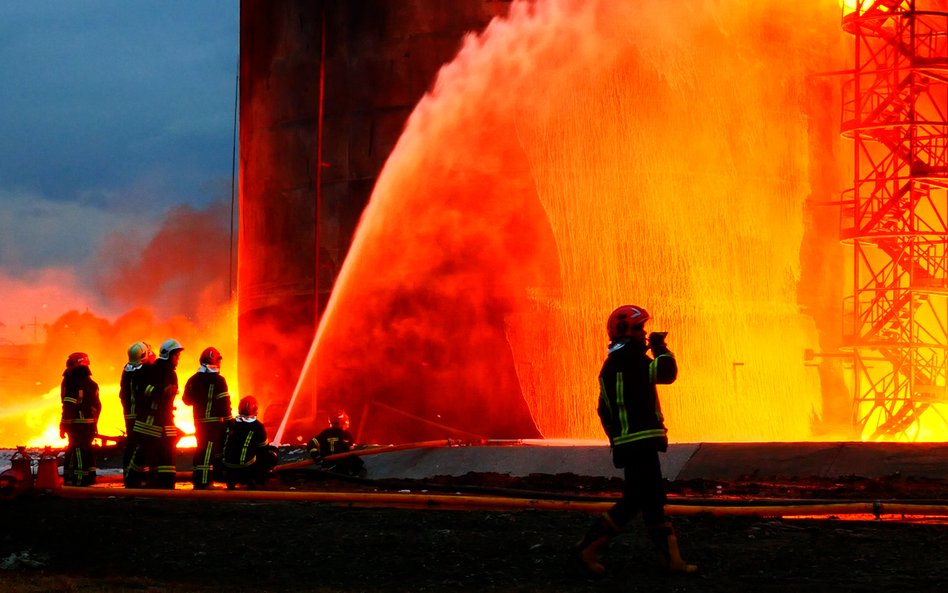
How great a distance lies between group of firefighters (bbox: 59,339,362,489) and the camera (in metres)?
13.6

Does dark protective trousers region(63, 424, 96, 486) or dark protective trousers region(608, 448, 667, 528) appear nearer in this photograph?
dark protective trousers region(608, 448, 667, 528)

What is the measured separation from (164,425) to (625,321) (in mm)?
6910

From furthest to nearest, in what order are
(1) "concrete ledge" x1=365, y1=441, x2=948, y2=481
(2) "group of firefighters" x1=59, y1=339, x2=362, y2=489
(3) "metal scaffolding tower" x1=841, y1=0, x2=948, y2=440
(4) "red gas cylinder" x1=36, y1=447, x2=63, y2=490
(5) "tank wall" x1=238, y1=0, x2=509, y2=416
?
1. (3) "metal scaffolding tower" x1=841, y1=0, x2=948, y2=440
2. (5) "tank wall" x1=238, y1=0, x2=509, y2=416
3. (2) "group of firefighters" x1=59, y1=339, x2=362, y2=489
4. (1) "concrete ledge" x1=365, y1=441, x2=948, y2=481
5. (4) "red gas cylinder" x1=36, y1=447, x2=63, y2=490

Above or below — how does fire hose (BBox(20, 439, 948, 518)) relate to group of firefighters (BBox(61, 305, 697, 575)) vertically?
below

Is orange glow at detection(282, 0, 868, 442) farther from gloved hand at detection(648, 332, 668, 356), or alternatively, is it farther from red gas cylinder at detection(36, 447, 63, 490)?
gloved hand at detection(648, 332, 668, 356)

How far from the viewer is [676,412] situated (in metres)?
20.6

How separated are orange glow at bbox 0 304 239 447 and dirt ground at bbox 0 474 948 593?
15442 mm

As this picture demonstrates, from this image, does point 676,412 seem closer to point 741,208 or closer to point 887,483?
point 741,208

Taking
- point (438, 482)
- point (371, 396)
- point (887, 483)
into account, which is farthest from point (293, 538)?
point (371, 396)

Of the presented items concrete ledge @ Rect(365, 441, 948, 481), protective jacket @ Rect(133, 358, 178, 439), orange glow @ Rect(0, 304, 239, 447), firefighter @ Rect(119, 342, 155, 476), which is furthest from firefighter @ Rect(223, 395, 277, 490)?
orange glow @ Rect(0, 304, 239, 447)

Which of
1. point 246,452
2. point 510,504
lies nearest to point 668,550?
point 510,504

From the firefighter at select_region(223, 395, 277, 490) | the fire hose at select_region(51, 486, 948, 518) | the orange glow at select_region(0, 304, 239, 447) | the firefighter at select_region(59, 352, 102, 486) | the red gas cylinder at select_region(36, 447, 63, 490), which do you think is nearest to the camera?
the fire hose at select_region(51, 486, 948, 518)

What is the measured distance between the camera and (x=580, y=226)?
20.3m

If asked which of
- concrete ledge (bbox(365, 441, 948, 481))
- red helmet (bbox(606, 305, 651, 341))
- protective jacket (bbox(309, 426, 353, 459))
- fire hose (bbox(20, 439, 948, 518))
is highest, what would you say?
red helmet (bbox(606, 305, 651, 341))
